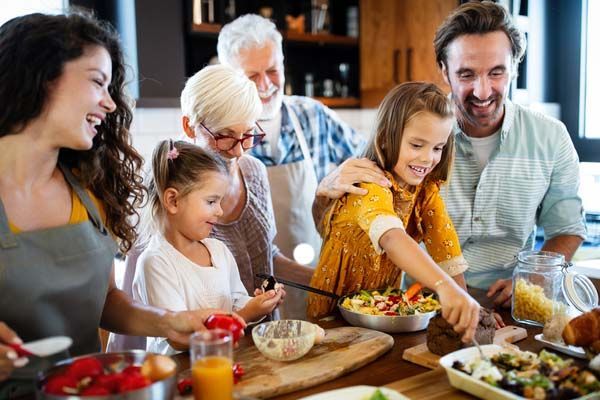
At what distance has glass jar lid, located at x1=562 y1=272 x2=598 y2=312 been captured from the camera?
1.60m

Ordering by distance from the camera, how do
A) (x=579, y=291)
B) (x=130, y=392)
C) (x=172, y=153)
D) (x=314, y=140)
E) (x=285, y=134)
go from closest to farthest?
1. (x=130, y=392)
2. (x=579, y=291)
3. (x=172, y=153)
4. (x=285, y=134)
5. (x=314, y=140)

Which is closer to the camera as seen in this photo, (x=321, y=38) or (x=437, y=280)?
(x=437, y=280)

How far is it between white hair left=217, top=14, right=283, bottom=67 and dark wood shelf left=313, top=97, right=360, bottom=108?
1.55m

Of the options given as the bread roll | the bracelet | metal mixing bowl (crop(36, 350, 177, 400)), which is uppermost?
the bracelet

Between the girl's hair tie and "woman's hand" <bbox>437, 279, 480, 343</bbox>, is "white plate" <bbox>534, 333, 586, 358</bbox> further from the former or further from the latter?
the girl's hair tie

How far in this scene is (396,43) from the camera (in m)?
4.19

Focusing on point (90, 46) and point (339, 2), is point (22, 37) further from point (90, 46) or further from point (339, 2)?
point (339, 2)

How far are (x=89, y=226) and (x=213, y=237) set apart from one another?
2.02ft

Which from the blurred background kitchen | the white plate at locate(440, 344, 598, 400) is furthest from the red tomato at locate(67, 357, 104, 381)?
the blurred background kitchen

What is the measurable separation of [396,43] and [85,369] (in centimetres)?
Answer: 354

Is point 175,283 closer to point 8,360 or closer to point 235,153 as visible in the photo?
point 235,153

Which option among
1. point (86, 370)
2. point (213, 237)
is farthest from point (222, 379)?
point (213, 237)

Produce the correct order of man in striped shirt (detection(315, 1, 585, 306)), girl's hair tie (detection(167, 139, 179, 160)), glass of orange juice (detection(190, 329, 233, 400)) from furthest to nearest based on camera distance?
man in striped shirt (detection(315, 1, 585, 306)) < girl's hair tie (detection(167, 139, 179, 160)) < glass of orange juice (detection(190, 329, 233, 400))

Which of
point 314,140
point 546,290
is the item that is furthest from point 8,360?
point 314,140
